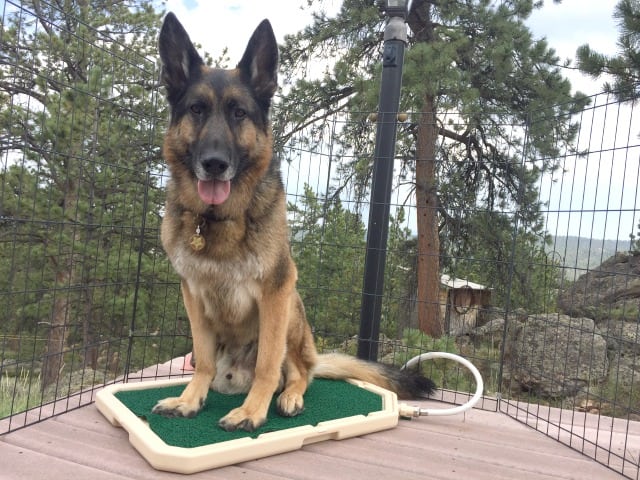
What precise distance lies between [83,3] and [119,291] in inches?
255

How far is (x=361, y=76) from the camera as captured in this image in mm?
6504

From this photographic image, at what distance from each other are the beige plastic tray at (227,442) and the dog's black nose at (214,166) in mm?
1336

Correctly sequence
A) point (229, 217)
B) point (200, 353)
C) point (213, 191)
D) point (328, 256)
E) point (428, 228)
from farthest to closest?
point (328, 256) < point (428, 228) < point (200, 353) < point (229, 217) < point (213, 191)

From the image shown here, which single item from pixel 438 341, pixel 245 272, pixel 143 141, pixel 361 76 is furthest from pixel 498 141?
pixel 245 272

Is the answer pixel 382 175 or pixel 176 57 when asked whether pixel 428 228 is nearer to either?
pixel 382 175

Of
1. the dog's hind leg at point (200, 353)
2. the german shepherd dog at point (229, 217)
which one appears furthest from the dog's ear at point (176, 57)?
the dog's hind leg at point (200, 353)

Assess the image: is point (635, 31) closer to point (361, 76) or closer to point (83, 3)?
point (361, 76)

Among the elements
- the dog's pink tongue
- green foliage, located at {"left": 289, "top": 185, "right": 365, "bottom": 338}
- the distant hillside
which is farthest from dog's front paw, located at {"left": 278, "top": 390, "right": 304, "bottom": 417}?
the distant hillside

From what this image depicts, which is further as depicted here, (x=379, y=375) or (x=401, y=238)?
(x=401, y=238)

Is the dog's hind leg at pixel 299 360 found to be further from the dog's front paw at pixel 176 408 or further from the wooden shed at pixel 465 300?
the wooden shed at pixel 465 300

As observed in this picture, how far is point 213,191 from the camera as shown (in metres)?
2.44

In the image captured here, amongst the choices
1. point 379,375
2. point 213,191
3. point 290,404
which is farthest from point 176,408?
point 379,375

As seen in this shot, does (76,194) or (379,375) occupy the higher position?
(76,194)

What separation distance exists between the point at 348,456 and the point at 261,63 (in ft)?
7.38
